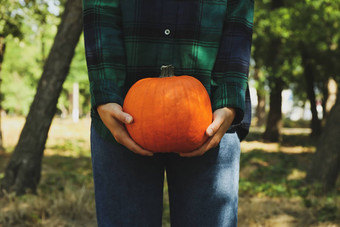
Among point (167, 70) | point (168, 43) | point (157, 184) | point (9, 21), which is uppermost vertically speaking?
point (9, 21)

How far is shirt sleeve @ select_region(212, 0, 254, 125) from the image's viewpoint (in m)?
1.43

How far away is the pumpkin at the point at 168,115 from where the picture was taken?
1.30 m

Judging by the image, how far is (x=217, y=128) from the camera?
1.27 metres

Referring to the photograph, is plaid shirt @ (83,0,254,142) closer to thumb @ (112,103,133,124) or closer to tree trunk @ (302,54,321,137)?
thumb @ (112,103,133,124)

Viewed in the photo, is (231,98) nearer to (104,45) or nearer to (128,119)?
(128,119)

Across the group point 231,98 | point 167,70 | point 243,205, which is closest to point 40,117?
point 243,205

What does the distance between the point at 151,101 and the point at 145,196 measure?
1.27 ft

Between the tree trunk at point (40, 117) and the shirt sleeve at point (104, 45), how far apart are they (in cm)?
347

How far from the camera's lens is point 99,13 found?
141cm

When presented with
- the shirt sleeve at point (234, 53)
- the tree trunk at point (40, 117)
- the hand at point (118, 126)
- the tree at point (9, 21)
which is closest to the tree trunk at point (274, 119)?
the tree at point (9, 21)

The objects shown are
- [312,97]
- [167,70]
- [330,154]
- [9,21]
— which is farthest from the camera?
[312,97]

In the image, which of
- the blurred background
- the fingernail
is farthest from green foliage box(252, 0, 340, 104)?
the fingernail

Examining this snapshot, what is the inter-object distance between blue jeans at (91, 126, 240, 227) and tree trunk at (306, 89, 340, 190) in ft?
14.6

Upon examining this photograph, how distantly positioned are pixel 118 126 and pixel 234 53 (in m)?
0.55
